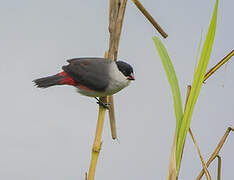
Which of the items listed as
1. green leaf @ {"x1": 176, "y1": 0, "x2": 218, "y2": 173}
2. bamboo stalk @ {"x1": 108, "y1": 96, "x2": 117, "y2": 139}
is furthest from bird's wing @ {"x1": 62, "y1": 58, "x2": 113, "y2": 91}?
green leaf @ {"x1": 176, "y1": 0, "x2": 218, "y2": 173}

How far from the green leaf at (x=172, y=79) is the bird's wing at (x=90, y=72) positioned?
14.8 inches

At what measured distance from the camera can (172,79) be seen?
1060mm

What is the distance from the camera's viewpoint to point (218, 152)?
1.17 meters

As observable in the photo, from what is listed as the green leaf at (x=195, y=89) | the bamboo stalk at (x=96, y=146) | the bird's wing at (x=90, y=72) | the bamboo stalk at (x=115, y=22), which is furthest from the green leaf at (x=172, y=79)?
the bird's wing at (x=90, y=72)

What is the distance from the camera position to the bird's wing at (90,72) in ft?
4.64

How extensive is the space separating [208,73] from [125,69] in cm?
39

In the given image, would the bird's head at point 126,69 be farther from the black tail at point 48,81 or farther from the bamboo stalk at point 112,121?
the black tail at point 48,81

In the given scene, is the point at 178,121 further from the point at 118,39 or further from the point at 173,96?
the point at 118,39

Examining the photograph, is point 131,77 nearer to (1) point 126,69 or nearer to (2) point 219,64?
(1) point 126,69

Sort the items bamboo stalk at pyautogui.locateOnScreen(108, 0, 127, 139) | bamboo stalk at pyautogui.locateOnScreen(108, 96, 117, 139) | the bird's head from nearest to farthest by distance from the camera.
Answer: bamboo stalk at pyautogui.locateOnScreen(108, 0, 127, 139)
bamboo stalk at pyautogui.locateOnScreen(108, 96, 117, 139)
the bird's head

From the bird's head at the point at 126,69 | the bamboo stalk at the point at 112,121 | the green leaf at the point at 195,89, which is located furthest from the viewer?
the bird's head at the point at 126,69

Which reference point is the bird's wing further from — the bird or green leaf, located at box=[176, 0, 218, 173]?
green leaf, located at box=[176, 0, 218, 173]

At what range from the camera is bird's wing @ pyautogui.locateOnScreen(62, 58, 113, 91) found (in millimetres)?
1415

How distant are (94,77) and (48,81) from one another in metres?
0.21
